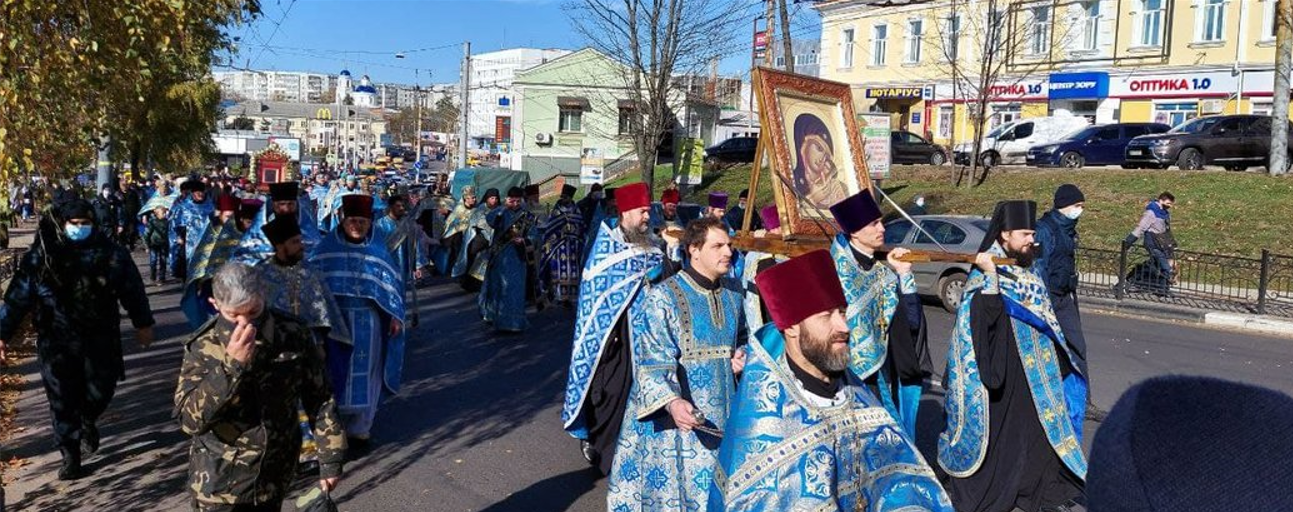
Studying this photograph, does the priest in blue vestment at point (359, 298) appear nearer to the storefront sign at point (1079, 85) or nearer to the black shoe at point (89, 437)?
the black shoe at point (89, 437)

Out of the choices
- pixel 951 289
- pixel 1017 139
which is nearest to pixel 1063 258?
pixel 951 289

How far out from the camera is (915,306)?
21.9 feet

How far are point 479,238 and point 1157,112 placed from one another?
31233 millimetres

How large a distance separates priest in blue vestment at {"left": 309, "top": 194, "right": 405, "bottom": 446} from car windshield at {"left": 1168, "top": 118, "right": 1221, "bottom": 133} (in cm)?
2713

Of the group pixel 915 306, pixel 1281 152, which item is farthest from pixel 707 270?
pixel 1281 152

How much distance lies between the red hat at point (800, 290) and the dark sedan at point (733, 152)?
39.7 meters

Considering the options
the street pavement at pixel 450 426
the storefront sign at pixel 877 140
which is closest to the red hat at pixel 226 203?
the street pavement at pixel 450 426

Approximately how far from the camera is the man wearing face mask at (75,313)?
7125 millimetres

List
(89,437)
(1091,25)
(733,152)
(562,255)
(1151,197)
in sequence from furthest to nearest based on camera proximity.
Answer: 1. (733,152)
2. (1091,25)
3. (1151,197)
4. (562,255)
5. (89,437)

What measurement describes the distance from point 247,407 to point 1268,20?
126ft

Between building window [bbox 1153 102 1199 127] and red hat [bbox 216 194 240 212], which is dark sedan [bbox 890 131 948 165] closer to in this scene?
building window [bbox 1153 102 1199 127]

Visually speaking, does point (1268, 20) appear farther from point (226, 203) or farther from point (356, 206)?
point (356, 206)

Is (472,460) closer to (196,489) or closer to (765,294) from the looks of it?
(196,489)

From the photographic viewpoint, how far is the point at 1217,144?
29500mm
